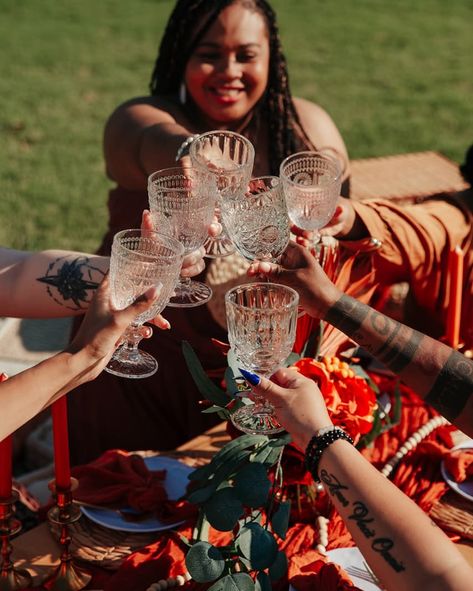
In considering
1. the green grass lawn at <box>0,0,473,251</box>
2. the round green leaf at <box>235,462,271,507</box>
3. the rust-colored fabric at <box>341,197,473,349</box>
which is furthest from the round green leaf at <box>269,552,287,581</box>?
the green grass lawn at <box>0,0,473,251</box>

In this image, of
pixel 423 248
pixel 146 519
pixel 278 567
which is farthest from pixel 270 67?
pixel 278 567

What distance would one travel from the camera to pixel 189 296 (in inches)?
93.0

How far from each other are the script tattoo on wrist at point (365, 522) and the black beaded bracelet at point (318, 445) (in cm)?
2

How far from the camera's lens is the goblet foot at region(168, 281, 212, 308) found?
7.62 feet

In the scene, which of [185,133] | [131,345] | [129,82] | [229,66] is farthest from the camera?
[129,82]

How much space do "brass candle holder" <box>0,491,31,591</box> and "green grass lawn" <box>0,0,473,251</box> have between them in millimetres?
3656

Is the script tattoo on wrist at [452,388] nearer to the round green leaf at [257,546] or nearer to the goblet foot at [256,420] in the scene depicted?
the goblet foot at [256,420]

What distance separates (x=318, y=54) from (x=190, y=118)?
5.93 m

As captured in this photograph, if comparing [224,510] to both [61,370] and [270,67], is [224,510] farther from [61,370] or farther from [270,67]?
[270,67]

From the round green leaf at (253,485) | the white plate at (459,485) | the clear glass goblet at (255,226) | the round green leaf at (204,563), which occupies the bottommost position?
the white plate at (459,485)

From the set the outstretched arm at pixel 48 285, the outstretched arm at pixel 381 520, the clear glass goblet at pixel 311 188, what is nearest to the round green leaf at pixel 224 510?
the outstretched arm at pixel 381 520

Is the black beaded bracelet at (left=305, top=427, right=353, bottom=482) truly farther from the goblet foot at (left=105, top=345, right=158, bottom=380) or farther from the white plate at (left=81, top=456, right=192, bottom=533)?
the white plate at (left=81, top=456, right=192, bottom=533)

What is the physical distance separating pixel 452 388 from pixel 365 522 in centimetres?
48

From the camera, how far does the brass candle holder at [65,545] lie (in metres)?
2.06
